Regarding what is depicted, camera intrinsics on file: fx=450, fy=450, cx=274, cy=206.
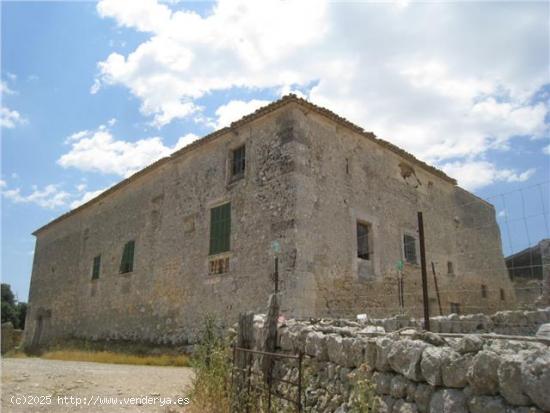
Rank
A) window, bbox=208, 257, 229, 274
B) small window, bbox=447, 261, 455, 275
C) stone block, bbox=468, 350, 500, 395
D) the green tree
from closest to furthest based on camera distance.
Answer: stone block, bbox=468, 350, 500, 395 < window, bbox=208, 257, 229, 274 < small window, bbox=447, 261, 455, 275 < the green tree

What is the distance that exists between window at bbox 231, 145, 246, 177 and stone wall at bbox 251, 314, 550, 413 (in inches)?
315

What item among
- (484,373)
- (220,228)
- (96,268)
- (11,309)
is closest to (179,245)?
(220,228)

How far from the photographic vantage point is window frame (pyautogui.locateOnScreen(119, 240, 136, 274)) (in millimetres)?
16047

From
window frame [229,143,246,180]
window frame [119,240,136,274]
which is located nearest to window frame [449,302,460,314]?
window frame [229,143,246,180]

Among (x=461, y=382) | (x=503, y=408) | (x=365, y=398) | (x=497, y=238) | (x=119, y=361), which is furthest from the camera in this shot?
(x=497, y=238)

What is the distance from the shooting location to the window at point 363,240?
11952 millimetres

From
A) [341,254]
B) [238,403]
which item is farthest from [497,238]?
[238,403]

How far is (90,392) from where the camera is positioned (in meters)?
6.72

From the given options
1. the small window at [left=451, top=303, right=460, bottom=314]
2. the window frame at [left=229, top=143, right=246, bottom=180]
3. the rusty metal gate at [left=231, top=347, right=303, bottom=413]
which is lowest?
the rusty metal gate at [left=231, top=347, right=303, bottom=413]

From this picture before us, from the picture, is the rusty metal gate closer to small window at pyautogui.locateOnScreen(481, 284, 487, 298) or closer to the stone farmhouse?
the stone farmhouse

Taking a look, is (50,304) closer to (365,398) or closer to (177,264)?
(177,264)

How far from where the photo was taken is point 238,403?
525 cm

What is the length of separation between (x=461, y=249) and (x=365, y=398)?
13.6m

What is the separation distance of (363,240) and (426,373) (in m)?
9.14
